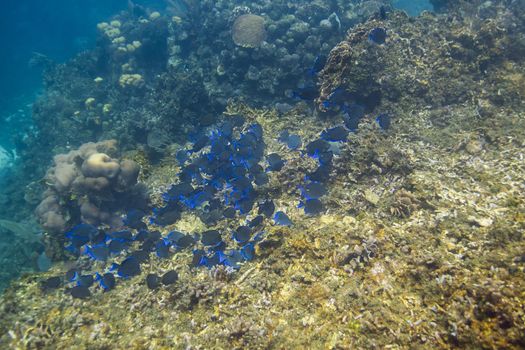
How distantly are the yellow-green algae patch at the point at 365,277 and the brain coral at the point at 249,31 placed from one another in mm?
7130

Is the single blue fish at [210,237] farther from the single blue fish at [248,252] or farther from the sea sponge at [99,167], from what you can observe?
the sea sponge at [99,167]

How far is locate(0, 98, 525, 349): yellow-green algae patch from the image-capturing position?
4.00 meters

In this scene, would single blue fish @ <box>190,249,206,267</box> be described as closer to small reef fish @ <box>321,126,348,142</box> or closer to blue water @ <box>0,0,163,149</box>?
small reef fish @ <box>321,126,348,142</box>

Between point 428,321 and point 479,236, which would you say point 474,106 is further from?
point 428,321

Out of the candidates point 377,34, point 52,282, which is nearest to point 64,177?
point 52,282

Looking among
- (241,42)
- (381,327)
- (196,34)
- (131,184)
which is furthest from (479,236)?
(196,34)

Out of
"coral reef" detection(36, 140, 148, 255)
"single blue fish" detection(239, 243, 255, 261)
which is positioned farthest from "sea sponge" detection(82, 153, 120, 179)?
"single blue fish" detection(239, 243, 255, 261)

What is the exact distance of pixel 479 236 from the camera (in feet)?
15.6

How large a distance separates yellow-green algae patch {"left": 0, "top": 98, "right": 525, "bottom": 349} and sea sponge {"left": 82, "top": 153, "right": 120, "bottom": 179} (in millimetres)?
2607

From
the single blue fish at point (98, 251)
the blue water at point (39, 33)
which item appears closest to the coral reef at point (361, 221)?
the single blue fish at point (98, 251)

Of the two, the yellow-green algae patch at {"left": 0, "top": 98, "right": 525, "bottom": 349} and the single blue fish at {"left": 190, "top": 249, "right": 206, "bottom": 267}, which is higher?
the single blue fish at {"left": 190, "top": 249, "right": 206, "bottom": 267}

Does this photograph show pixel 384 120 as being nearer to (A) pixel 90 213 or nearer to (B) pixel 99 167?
(B) pixel 99 167

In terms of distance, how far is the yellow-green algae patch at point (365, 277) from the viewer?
400 centimetres

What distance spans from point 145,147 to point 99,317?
20.7ft
